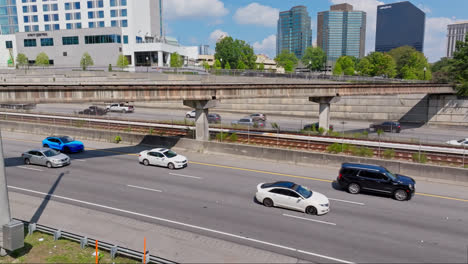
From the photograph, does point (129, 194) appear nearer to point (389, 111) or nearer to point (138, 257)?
point (138, 257)

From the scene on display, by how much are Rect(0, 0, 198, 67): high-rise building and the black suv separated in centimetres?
7443

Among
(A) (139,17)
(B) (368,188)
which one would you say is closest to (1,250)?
(B) (368,188)

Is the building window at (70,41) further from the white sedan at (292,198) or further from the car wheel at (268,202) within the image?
the car wheel at (268,202)

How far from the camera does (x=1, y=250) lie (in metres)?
12.0

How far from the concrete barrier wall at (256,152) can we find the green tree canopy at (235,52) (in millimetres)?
86668

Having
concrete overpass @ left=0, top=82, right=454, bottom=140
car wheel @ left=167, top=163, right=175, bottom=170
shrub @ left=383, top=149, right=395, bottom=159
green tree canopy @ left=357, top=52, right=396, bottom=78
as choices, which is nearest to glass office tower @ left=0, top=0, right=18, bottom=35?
concrete overpass @ left=0, top=82, right=454, bottom=140

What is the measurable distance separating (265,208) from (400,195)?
7.90 meters

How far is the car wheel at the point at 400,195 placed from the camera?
18750 mm

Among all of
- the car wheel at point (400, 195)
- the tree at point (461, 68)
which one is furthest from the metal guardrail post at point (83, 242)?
the tree at point (461, 68)

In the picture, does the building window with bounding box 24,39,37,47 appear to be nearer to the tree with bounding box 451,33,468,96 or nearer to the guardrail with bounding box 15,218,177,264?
the guardrail with bounding box 15,218,177,264

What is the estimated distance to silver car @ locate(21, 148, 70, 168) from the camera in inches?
977

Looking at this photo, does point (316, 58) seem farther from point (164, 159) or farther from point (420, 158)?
point (164, 159)

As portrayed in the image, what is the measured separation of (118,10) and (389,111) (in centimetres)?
7213

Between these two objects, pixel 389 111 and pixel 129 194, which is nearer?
pixel 129 194
